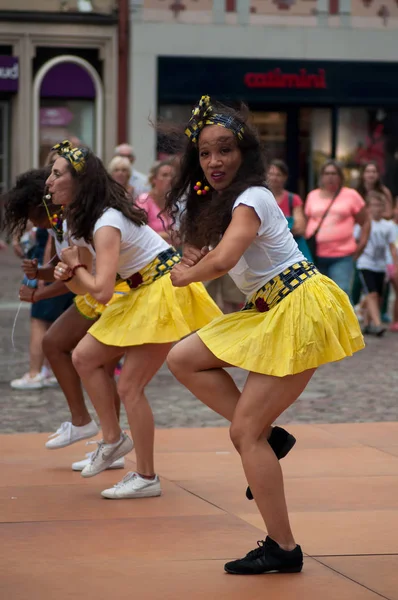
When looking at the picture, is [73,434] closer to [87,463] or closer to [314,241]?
[87,463]

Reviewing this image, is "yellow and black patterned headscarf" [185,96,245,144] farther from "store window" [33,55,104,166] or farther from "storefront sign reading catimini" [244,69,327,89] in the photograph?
"storefront sign reading catimini" [244,69,327,89]

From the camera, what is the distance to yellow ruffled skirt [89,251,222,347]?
6250mm

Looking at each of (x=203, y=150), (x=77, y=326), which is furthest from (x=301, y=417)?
(x=203, y=150)

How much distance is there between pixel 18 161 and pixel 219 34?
4686 mm

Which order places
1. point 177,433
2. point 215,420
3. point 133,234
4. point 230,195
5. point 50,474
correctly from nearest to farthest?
1. point 230,195
2. point 133,234
3. point 50,474
4. point 177,433
5. point 215,420

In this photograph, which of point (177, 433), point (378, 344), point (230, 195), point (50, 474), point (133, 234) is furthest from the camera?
point (378, 344)

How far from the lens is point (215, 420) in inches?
350

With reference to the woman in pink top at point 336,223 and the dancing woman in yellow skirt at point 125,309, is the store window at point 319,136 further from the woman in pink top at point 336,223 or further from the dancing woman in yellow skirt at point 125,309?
the dancing woman in yellow skirt at point 125,309

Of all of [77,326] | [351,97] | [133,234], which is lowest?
[77,326]

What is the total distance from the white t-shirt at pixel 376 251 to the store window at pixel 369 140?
39.0 feet

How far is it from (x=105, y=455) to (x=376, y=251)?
28.3 feet

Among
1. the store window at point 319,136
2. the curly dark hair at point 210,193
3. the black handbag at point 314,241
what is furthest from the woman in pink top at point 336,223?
the store window at point 319,136

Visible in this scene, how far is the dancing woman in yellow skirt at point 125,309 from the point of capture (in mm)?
6227

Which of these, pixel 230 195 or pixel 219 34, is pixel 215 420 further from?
pixel 219 34
